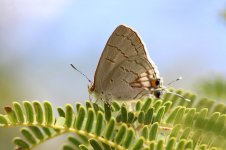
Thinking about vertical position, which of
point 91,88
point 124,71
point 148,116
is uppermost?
point 124,71

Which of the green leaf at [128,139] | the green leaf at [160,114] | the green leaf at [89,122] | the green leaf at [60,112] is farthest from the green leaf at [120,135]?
the green leaf at [60,112]

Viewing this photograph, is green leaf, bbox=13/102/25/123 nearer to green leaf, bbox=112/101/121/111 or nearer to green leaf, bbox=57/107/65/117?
green leaf, bbox=57/107/65/117

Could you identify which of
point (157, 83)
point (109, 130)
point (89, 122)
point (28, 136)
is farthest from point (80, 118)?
point (157, 83)

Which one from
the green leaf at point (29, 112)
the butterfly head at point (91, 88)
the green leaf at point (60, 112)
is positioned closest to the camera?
the green leaf at point (29, 112)

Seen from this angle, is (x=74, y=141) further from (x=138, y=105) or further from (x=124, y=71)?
(x=124, y=71)

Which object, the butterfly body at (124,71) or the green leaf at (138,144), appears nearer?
the green leaf at (138,144)

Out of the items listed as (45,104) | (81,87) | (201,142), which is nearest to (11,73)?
(81,87)

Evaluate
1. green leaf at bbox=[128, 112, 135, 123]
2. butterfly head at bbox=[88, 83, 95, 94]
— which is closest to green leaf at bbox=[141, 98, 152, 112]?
green leaf at bbox=[128, 112, 135, 123]

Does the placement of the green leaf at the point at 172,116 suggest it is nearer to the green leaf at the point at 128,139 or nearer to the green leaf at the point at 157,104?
the green leaf at the point at 157,104
